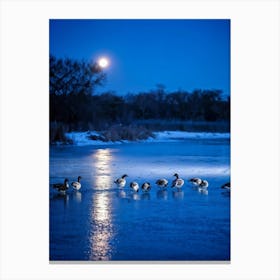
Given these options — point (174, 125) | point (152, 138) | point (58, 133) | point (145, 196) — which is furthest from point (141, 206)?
point (58, 133)

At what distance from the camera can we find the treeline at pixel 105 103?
17.3ft

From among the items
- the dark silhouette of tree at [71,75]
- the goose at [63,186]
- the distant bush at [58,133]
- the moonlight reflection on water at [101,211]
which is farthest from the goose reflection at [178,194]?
the dark silhouette of tree at [71,75]

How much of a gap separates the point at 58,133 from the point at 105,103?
24.1 inches

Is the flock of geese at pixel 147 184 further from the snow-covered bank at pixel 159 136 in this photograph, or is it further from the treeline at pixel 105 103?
the treeline at pixel 105 103

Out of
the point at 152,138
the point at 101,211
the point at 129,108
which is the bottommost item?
the point at 101,211

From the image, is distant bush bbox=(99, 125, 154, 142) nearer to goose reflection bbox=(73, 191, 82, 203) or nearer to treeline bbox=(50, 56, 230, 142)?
treeline bbox=(50, 56, 230, 142)

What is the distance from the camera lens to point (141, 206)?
5.01m

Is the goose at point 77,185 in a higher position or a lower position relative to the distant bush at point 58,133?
lower

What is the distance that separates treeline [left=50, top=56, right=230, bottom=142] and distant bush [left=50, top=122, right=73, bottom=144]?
2 cm

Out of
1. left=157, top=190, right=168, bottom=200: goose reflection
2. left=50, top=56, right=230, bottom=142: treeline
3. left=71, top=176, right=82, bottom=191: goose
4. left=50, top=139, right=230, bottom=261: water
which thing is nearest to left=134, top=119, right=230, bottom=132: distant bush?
left=50, top=56, right=230, bottom=142: treeline

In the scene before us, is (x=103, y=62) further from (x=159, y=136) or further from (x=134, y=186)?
(x=134, y=186)
